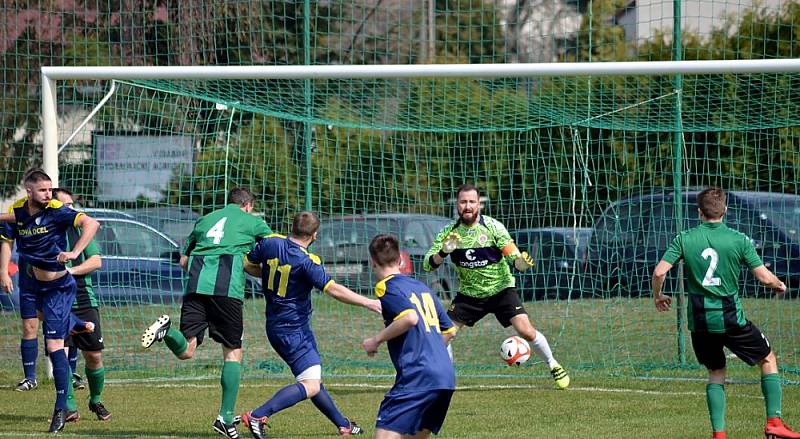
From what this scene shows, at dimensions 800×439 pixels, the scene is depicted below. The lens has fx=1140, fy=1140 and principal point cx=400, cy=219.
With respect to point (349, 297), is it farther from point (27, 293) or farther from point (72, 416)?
point (27, 293)

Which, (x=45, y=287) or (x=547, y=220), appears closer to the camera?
(x=45, y=287)

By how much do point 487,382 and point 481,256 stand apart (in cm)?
152

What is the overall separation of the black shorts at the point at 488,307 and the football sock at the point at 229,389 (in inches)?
102

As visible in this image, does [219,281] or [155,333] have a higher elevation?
[219,281]

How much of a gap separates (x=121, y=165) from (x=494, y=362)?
5089 mm

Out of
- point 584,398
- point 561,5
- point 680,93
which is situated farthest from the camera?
point 561,5

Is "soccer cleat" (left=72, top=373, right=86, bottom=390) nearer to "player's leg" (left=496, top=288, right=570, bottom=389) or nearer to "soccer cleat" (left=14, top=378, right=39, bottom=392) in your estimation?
"soccer cleat" (left=14, top=378, right=39, bottom=392)

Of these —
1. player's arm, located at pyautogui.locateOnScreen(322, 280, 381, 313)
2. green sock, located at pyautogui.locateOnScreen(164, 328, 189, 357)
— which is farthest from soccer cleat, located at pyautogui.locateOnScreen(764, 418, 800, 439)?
green sock, located at pyautogui.locateOnScreen(164, 328, 189, 357)

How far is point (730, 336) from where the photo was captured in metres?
7.39

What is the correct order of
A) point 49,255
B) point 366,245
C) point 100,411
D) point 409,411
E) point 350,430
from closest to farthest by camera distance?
1. point 409,411
2. point 350,430
3. point 49,255
4. point 100,411
5. point 366,245

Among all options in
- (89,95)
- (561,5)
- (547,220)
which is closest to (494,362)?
(547,220)

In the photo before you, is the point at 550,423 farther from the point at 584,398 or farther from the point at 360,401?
the point at 360,401

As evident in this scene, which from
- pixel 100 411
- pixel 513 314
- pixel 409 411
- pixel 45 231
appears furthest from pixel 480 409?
pixel 45 231

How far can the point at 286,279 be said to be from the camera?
759cm
